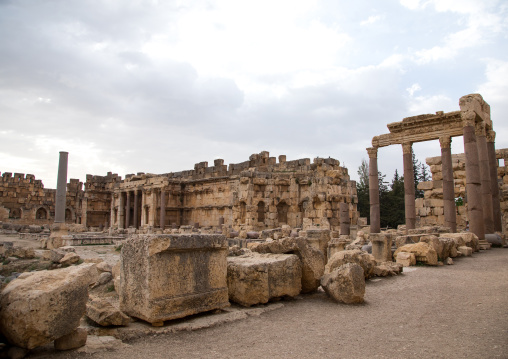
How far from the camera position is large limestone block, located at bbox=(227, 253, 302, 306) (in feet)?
17.6

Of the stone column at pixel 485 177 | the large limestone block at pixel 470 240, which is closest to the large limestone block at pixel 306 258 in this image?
the large limestone block at pixel 470 240

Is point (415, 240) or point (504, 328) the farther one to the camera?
point (415, 240)

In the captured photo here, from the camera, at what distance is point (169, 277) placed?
4531 millimetres

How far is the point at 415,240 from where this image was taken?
12109 mm

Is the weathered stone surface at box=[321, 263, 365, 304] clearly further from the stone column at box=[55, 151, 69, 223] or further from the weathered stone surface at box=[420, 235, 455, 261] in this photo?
the stone column at box=[55, 151, 69, 223]

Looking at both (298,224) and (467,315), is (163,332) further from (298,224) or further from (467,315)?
(298,224)

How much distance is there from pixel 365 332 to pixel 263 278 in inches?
64.8

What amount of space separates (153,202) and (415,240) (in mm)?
25109

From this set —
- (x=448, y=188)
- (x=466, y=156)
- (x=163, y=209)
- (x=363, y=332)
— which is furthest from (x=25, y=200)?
(x=363, y=332)

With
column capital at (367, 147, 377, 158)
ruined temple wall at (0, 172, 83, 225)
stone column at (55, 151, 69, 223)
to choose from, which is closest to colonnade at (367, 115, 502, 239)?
column capital at (367, 147, 377, 158)

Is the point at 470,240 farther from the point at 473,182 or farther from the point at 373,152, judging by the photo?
the point at 373,152

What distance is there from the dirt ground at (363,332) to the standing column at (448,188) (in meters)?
11.5

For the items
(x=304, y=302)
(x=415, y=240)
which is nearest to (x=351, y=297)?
(x=304, y=302)

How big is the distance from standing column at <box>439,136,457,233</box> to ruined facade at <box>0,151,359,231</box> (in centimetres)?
460
